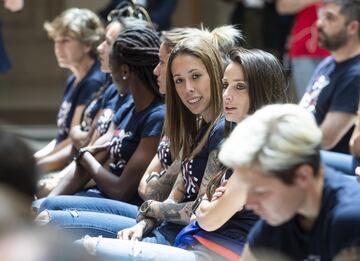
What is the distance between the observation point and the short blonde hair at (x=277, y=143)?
2.25m

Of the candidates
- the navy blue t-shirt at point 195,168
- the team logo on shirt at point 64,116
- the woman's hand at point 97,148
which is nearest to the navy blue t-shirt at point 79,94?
the team logo on shirt at point 64,116

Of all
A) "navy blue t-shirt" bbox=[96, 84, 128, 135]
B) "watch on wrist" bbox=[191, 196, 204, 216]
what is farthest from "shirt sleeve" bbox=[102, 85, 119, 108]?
"watch on wrist" bbox=[191, 196, 204, 216]

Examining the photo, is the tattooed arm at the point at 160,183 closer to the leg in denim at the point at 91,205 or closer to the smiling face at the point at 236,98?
the leg in denim at the point at 91,205

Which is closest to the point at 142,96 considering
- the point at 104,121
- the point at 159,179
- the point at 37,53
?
the point at 159,179

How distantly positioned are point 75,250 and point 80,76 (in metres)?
4.16

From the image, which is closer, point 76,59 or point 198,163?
point 198,163

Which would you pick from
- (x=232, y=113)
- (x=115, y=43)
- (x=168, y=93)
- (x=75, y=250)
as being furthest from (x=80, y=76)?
(x=75, y=250)

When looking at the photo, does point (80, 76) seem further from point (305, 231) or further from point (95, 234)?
point (305, 231)

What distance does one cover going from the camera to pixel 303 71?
20.8 feet

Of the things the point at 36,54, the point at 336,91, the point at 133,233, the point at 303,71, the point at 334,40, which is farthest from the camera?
the point at 36,54

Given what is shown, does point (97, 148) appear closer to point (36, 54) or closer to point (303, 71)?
point (303, 71)

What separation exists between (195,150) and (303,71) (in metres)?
2.98

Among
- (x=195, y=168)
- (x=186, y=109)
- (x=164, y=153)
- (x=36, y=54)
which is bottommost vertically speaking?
(x=36, y=54)

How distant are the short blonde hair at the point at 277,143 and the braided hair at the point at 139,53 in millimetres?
1903
